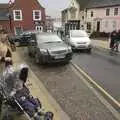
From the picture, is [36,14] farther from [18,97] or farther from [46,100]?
[18,97]

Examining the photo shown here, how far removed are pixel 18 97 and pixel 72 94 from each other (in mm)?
3263

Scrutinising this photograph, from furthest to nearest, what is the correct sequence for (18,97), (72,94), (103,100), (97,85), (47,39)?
(47,39) < (97,85) < (72,94) < (103,100) < (18,97)

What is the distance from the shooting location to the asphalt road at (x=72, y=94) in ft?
22.8

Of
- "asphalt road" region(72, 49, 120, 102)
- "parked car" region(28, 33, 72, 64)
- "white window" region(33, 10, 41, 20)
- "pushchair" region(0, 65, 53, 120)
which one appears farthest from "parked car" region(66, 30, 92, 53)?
"white window" region(33, 10, 41, 20)

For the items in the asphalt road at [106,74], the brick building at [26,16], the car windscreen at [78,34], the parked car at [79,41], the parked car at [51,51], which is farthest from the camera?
the brick building at [26,16]

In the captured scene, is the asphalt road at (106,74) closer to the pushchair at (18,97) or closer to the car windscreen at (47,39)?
the car windscreen at (47,39)

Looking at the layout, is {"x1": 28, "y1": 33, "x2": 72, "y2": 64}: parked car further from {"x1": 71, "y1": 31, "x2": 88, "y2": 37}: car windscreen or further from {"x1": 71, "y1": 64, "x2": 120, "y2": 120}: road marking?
{"x1": 71, "y1": 31, "x2": 88, "y2": 37}: car windscreen

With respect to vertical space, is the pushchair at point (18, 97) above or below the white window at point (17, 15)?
below

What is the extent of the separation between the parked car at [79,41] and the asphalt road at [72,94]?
7.41 m

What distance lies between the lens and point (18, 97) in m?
5.66

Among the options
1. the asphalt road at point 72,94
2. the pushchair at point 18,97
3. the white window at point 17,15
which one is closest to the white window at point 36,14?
the white window at point 17,15

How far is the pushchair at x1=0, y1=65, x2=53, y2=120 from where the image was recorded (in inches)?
214

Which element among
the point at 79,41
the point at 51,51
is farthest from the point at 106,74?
the point at 79,41

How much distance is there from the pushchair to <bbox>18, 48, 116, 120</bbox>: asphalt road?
4.91 feet
